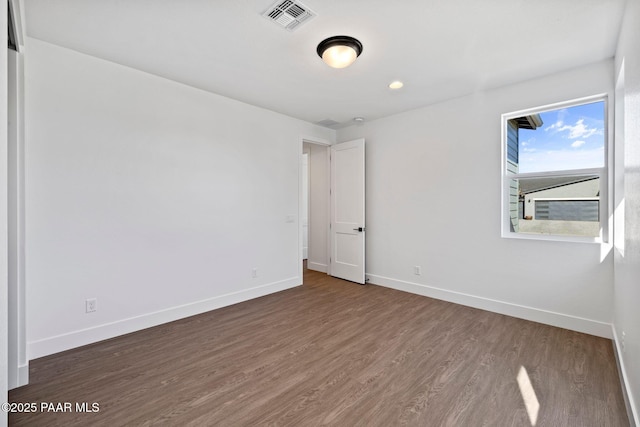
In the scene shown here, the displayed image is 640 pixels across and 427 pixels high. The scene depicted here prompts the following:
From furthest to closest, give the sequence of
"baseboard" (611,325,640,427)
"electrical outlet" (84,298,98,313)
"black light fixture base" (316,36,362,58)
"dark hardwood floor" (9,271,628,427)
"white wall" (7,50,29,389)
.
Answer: "electrical outlet" (84,298,98,313) < "black light fixture base" (316,36,362,58) < "white wall" (7,50,29,389) < "dark hardwood floor" (9,271,628,427) < "baseboard" (611,325,640,427)

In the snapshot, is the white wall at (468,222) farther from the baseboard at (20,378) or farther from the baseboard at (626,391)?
the baseboard at (20,378)

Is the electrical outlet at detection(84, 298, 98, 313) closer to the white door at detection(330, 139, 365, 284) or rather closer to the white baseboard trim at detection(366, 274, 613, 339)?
the white door at detection(330, 139, 365, 284)

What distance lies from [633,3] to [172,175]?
3.95 metres

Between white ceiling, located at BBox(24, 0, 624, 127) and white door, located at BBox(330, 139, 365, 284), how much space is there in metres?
1.53

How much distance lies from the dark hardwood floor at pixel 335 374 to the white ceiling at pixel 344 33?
267 cm

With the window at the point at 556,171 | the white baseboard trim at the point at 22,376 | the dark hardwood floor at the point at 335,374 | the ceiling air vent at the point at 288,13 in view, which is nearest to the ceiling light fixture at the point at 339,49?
the ceiling air vent at the point at 288,13

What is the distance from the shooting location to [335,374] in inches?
88.4

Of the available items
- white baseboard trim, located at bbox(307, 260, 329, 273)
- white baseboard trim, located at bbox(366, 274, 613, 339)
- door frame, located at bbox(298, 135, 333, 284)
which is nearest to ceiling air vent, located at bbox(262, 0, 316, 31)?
door frame, located at bbox(298, 135, 333, 284)

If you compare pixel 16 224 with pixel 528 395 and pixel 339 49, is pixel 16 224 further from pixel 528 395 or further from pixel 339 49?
pixel 528 395

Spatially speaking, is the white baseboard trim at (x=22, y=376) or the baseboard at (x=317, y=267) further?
the baseboard at (x=317, y=267)

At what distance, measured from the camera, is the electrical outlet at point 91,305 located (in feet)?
8.87

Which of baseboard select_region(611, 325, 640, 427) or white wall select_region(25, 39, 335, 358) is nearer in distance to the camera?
baseboard select_region(611, 325, 640, 427)

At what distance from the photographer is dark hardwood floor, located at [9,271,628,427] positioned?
1.81 m

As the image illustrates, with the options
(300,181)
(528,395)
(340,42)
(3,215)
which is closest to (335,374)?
(528,395)
